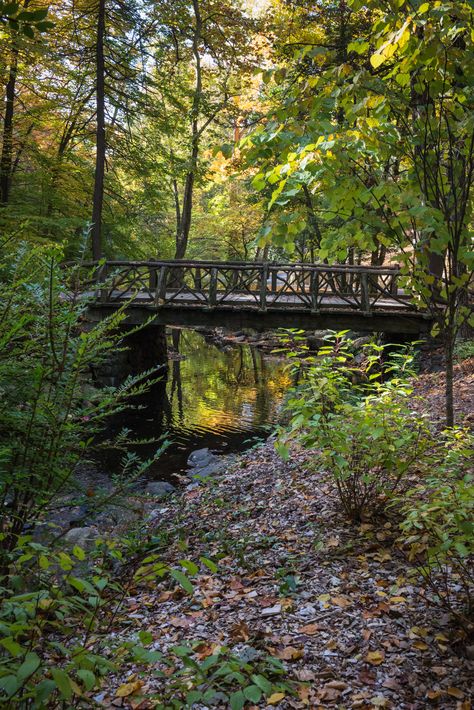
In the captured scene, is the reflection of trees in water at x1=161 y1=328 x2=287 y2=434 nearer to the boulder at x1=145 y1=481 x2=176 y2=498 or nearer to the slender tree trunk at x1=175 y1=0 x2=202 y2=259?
the boulder at x1=145 y1=481 x2=176 y2=498

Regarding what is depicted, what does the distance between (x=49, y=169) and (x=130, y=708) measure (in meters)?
13.4

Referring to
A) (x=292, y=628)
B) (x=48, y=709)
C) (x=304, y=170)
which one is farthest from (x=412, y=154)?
(x=48, y=709)

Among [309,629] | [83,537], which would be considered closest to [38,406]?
[309,629]

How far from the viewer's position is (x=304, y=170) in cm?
264

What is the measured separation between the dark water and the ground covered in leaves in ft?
8.99

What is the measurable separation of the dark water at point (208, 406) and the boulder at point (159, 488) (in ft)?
1.75

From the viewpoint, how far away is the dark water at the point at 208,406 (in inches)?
383

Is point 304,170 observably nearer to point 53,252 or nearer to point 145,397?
point 53,252

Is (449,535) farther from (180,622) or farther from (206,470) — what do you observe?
(206,470)

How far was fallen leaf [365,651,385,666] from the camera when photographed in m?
2.49

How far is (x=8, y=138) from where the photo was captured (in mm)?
12000

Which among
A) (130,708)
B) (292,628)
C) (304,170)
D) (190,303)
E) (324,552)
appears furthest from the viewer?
(190,303)

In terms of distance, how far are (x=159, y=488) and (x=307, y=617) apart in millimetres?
4649

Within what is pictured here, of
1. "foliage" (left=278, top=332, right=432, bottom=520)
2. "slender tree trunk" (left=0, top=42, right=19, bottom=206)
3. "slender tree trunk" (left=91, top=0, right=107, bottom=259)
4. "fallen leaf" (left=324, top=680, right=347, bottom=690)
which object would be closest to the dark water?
"foliage" (left=278, top=332, right=432, bottom=520)
